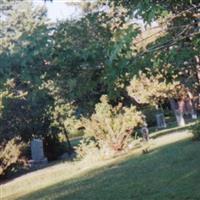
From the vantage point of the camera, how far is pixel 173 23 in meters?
7.55

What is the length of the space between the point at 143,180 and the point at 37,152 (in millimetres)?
15340

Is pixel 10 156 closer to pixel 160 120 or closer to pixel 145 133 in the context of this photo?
pixel 145 133

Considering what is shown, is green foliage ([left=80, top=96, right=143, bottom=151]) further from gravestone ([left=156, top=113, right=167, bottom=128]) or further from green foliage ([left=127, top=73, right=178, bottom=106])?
gravestone ([left=156, top=113, right=167, bottom=128])

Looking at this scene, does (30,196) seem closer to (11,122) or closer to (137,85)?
(11,122)

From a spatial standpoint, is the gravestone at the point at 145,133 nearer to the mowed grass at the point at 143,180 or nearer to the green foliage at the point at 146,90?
the green foliage at the point at 146,90

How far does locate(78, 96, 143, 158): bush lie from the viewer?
2153 cm

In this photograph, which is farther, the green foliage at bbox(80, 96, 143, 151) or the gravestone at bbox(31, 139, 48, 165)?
the gravestone at bbox(31, 139, 48, 165)

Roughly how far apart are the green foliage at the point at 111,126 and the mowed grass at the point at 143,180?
2894 millimetres

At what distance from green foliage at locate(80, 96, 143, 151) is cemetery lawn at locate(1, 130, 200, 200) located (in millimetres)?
2525

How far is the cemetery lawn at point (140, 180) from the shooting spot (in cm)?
1109

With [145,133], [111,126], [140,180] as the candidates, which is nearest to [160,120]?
[145,133]

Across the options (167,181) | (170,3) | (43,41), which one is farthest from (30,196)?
(170,3)

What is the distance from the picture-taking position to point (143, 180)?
42.5 ft

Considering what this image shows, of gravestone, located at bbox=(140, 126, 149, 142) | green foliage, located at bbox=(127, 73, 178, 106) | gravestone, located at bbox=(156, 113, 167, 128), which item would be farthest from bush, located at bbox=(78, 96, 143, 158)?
gravestone, located at bbox=(156, 113, 167, 128)
